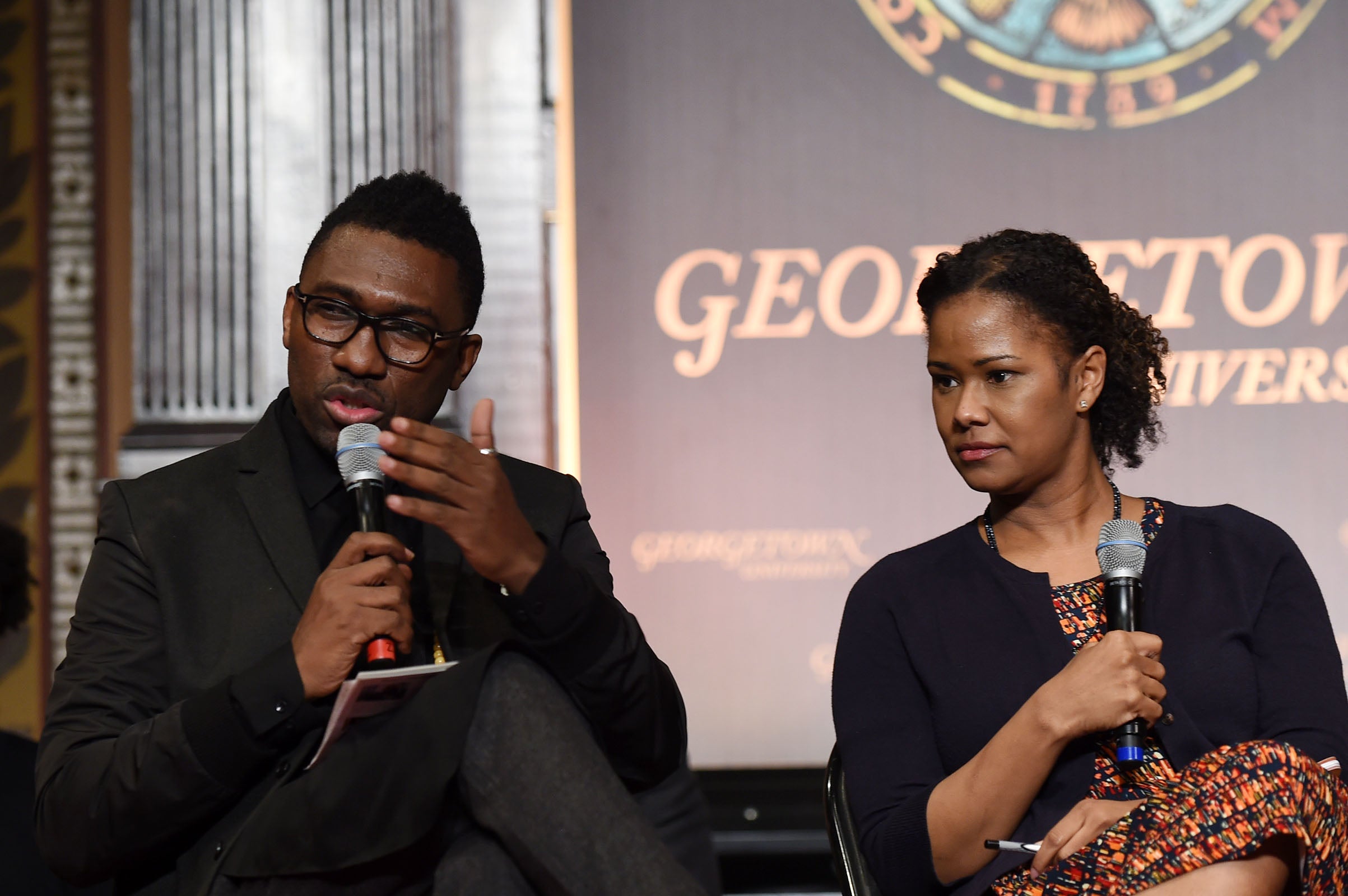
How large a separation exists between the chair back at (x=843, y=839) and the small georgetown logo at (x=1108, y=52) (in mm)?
2216

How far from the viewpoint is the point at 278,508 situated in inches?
71.0

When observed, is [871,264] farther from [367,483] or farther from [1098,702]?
[367,483]

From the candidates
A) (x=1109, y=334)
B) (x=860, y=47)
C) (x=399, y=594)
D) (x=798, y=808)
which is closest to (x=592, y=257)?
(x=860, y=47)

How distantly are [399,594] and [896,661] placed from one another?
72cm

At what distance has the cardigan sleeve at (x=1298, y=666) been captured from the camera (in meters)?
1.71

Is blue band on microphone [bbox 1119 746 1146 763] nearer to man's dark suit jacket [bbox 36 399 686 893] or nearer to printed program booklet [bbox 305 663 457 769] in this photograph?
man's dark suit jacket [bbox 36 399 686 893]

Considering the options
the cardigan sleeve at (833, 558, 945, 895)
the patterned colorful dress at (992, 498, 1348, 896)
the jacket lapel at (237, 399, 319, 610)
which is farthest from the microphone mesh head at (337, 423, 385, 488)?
the patterned colorful dress at (992, 498, 1348, 896)

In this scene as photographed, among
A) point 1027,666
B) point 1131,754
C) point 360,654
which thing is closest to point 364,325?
point 360,654

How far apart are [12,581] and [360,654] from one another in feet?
4.94

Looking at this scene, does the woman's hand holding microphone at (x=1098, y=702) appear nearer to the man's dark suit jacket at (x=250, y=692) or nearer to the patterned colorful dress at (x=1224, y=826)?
the patterned colorful dress at (x=1224, y=826)

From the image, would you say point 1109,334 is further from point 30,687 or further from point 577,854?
point 30,687

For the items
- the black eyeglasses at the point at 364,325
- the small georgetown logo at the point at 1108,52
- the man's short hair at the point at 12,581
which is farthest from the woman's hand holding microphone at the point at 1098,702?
the small georgetown logo at the point at 1108,52

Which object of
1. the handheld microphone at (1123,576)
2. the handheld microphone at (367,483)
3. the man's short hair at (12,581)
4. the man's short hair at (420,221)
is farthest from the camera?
the man's short hair at (12,581)

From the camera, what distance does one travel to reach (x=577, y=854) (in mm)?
1435
